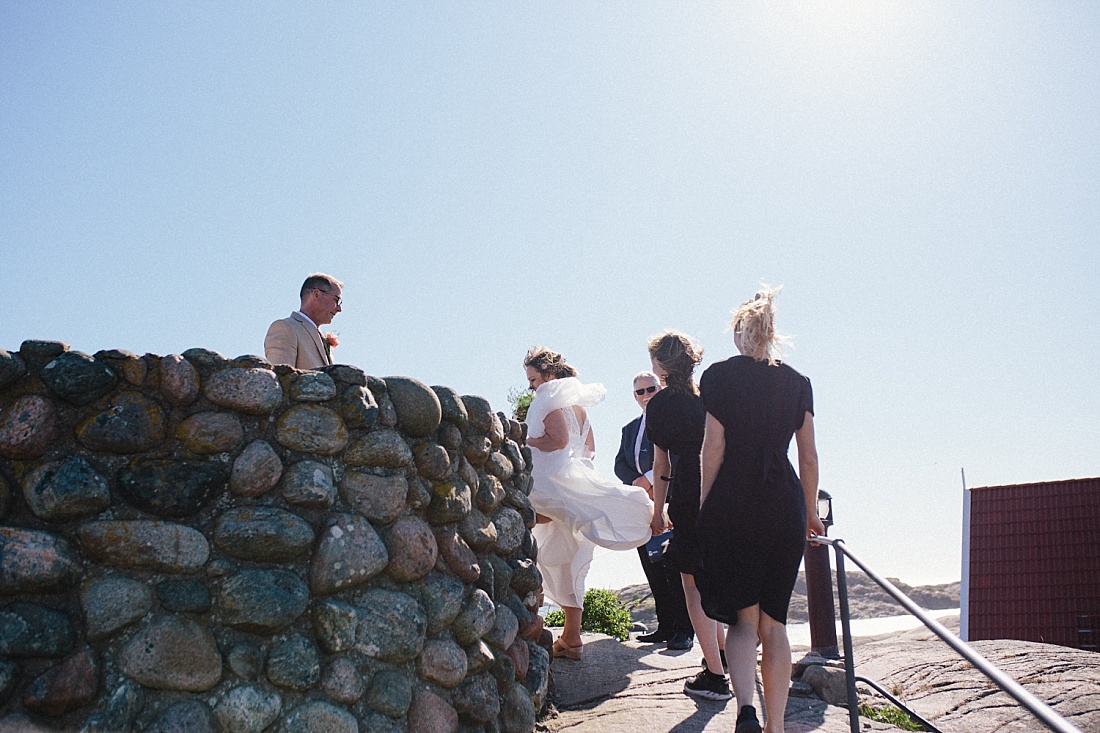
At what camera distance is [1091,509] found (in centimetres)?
1368

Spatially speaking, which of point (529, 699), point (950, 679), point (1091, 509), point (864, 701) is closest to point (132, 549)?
point (529, 699)

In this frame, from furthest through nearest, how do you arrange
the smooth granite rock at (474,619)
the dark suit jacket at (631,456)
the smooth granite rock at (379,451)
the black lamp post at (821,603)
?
the dark suit jacket at (631,456)
the black lamp post at (821,603)
the smooth granite rock at (474,619)
the smooth granite rock at (379,451)

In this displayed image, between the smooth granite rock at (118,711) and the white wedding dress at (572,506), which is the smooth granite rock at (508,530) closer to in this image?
the white wedding dress at (572,506)

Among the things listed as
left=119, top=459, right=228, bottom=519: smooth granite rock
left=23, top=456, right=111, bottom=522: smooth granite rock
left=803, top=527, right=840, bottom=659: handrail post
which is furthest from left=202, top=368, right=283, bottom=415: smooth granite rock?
left=803, top=527, right=840, bottom=659: handrail post

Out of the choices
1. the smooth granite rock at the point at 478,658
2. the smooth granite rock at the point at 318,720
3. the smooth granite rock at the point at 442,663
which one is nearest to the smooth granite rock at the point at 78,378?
the smooth granite rock at the point at 318,720

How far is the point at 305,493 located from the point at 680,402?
233 centimetres

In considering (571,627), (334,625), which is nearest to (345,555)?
(334,625)

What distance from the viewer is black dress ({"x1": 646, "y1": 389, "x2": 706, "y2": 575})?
4.59 m

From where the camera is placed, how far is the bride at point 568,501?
534 cm

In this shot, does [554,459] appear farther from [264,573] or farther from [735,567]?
[264,573]

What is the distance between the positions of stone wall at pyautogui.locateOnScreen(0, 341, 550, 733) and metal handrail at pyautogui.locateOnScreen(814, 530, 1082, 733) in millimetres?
1624

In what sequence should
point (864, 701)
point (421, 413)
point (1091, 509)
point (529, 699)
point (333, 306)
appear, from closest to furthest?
point (421, 413) → point (529, 699) → point (864, 701) → point (333, 306) → point (1091, 509)

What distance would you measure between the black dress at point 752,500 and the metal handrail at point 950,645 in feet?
0.91

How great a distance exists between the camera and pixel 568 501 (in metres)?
5.34
